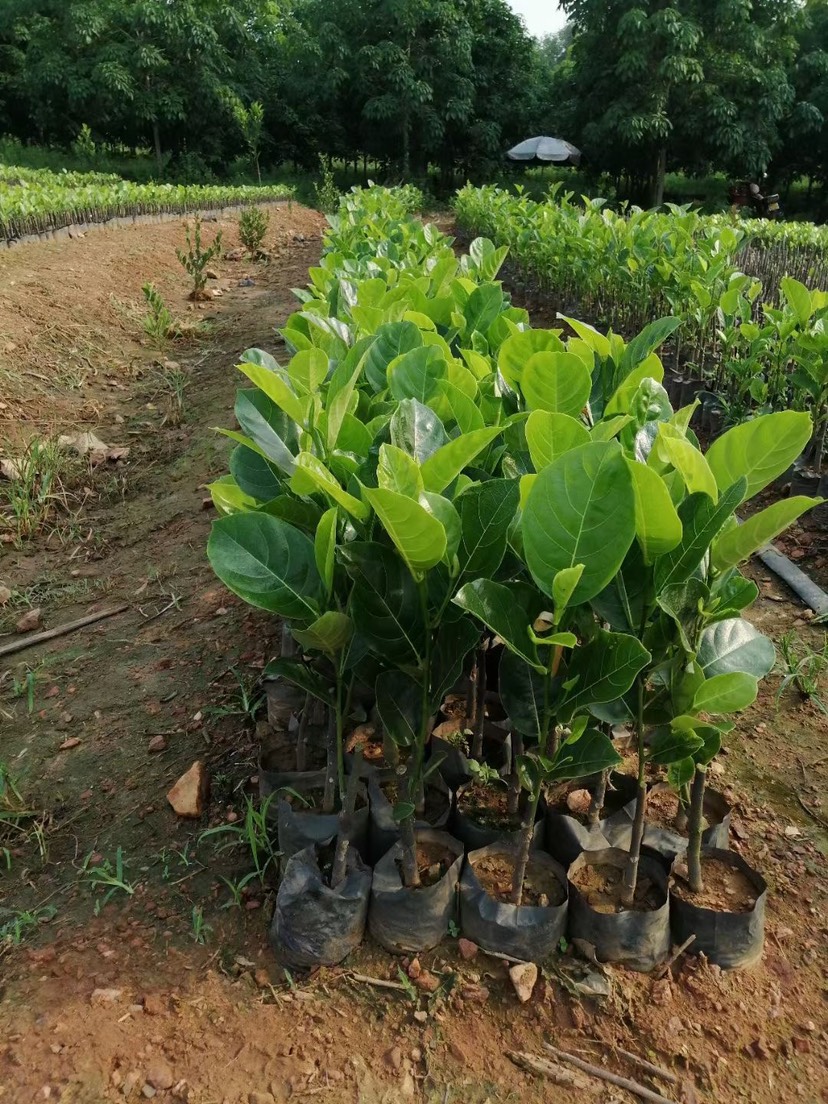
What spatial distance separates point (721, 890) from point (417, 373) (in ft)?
4.19

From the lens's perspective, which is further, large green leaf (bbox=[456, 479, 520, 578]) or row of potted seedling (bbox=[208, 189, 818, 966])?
large green leaf (bbox=[456, 479, 520, 578])

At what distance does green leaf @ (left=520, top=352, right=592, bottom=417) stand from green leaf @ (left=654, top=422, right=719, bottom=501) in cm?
27

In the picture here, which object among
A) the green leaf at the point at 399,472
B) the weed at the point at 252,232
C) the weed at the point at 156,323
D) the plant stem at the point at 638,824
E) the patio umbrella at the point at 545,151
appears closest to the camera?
the green leaf at the point at 399,472

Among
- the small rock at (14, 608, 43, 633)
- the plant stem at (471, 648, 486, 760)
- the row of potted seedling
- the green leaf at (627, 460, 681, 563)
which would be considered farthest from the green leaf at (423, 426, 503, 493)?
the small rock at (14, 608, 43, 633)

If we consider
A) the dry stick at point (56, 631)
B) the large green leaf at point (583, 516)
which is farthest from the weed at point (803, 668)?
the dry stick at point (56, 631)

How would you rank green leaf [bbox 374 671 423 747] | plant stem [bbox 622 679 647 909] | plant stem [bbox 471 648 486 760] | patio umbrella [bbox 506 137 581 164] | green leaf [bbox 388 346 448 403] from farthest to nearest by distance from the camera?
1. patio umbrella [bbox 506 137 581 164]
2. plant stem [bbox 471 648 486 760]
3. green leaf [bbox 388 346 448 403]
4. green leaf [bbox 374 671 423 747]
5. plant stem [bbox 622 679 647 909]

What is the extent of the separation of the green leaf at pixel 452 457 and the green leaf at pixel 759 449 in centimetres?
37

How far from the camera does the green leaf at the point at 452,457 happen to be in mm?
1306

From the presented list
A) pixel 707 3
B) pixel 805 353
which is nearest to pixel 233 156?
pixel 707 3

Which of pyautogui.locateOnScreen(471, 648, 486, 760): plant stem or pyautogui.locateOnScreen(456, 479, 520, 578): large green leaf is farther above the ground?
pyautogui.locateOnScreen(456, 479, 520, 578): large green leaf

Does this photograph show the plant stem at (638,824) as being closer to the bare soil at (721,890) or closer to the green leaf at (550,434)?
the bare soil at (721,890)

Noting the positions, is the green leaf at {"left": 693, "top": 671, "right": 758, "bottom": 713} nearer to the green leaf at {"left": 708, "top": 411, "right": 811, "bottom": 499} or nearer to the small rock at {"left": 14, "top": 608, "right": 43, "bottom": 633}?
the green leaf at {"left": 708, "top": 411, "right": 811, "bottom": 499}

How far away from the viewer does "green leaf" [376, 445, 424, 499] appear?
1.26 meters

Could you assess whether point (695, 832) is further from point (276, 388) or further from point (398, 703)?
point (276, 388)
